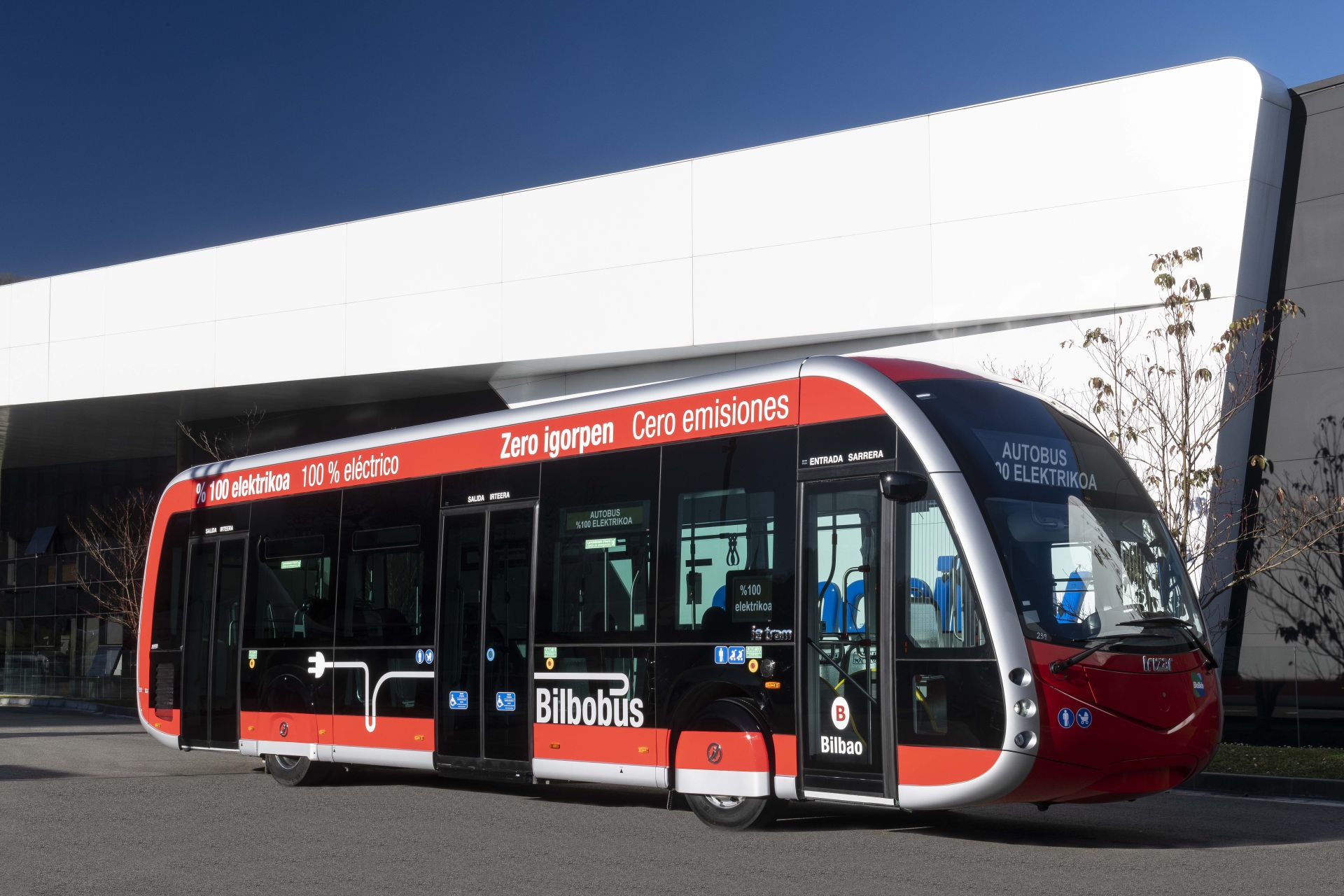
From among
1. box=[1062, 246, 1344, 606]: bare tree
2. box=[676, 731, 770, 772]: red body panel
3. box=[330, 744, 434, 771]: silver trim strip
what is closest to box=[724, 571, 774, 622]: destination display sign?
box=[676, 731, 770, 772]: red body panel

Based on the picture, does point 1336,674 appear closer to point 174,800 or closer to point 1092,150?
point 1092,150

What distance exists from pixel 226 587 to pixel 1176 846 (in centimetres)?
1028

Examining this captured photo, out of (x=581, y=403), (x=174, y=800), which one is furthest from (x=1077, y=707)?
(x=174, y=800)

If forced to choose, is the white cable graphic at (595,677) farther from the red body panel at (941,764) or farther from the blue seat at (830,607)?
the red body panel at (941,764)

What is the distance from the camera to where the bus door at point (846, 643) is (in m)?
9.19

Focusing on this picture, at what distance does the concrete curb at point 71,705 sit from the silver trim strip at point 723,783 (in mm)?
23161

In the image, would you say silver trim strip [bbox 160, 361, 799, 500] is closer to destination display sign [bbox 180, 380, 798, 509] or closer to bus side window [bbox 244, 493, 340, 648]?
destination display sign [bbox 180, 380, 798, 509]

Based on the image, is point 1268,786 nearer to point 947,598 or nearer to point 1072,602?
point 1072,602

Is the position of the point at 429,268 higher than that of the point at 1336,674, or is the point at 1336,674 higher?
the point at 429,268

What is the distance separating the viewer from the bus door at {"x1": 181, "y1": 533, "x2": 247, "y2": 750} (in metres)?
15.2

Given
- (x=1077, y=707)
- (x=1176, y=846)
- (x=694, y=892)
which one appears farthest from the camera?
(x=1176, y=846)

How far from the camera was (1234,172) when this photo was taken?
19.7 metres

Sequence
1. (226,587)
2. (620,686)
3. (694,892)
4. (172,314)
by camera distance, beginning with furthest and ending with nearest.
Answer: (172,314), (226,587), (620,686), (694,892)

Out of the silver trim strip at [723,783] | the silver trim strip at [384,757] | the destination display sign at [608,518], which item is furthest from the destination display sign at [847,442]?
the silver trim strip at [384,757]
